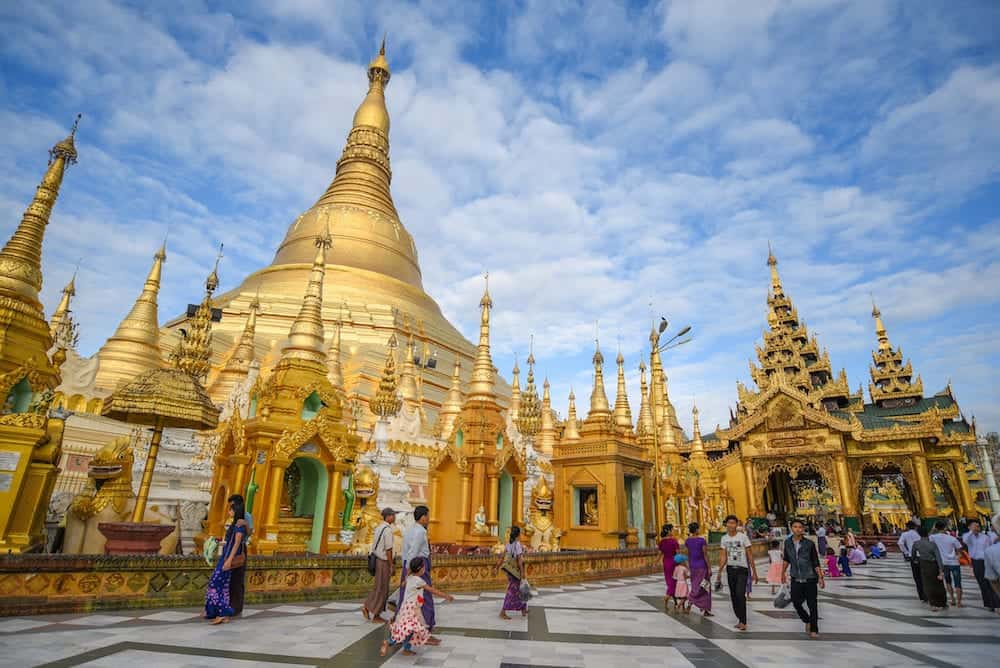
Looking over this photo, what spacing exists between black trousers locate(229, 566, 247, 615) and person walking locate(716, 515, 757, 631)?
5.61 meters

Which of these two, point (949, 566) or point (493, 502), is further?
point (493, 502)

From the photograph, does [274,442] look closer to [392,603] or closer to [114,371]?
[392,603]

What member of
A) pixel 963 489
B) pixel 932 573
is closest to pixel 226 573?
pixel 932 573

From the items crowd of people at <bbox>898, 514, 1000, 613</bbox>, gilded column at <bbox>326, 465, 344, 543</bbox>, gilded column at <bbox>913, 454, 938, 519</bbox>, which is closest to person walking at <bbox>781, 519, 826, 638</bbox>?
crowd of people at <bbox>898, 514, 1000, 613</bbox>

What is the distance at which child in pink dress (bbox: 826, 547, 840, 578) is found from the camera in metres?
14.2

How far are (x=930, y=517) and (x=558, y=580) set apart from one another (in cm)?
2522

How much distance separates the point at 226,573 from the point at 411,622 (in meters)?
2.53

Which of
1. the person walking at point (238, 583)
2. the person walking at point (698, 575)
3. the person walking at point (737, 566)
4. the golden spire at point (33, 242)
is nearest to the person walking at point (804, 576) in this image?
the person walking at point (737, 566)

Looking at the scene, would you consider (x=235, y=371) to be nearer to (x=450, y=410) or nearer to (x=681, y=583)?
(x=450, y=410)

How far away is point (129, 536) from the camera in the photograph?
704 cm

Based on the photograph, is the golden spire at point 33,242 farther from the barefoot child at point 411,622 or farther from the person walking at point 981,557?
the person walking at point 981,557

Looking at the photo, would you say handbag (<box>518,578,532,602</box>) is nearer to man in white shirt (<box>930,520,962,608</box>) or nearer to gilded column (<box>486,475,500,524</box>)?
gilded column (<box>486,475,500,524</box>)

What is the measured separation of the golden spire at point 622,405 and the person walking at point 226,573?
12855 mm

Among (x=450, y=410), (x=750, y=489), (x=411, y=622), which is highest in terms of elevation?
(x=450, y=410)
